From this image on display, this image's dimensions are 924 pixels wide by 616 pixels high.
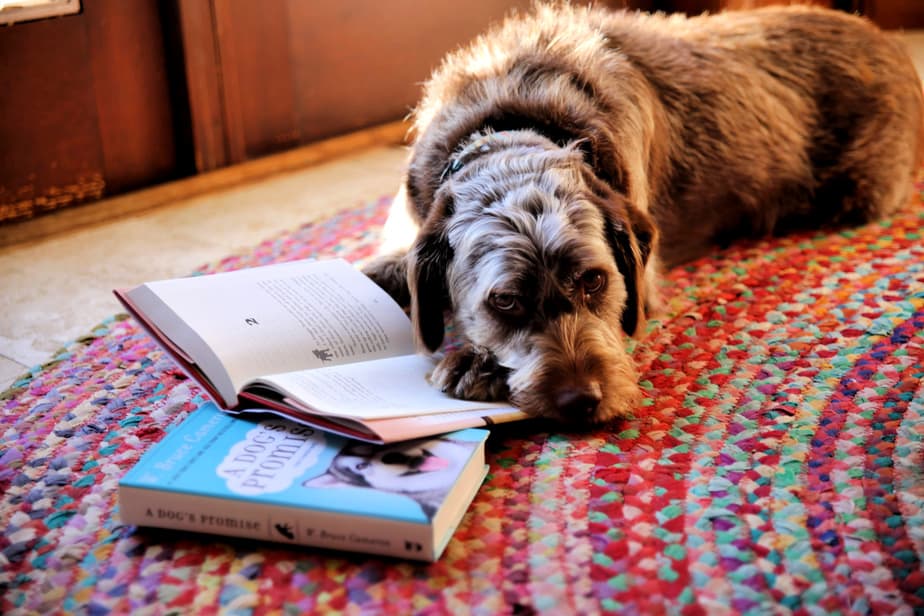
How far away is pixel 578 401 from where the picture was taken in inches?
63.4

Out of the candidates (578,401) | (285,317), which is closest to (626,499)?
(578,401)

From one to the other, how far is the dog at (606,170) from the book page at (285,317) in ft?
0.40

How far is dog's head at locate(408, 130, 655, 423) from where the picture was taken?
5.40 ft

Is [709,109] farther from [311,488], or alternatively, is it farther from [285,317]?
[311,488]

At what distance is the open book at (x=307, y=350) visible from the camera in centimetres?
153

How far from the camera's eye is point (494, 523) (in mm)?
1415

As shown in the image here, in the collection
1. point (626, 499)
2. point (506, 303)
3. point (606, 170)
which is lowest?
point (626, 499)

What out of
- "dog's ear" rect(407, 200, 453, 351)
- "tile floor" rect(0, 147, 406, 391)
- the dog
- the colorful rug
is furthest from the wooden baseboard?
"dog's ear" rect(407, 200, 453, 351)

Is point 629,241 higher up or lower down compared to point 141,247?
higher up

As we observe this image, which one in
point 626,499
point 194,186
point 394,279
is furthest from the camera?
point 194,186

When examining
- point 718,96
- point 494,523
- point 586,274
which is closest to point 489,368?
point 586,274

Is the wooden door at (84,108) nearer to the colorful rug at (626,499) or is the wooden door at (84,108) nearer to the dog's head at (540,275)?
the colorful rug at (626,499)

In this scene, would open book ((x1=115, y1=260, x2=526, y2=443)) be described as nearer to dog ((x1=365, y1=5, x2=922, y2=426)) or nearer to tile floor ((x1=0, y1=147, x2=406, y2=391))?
dog ((x1=365, y1=5, x2=922, y2=426))

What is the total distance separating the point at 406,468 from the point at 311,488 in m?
0.15
